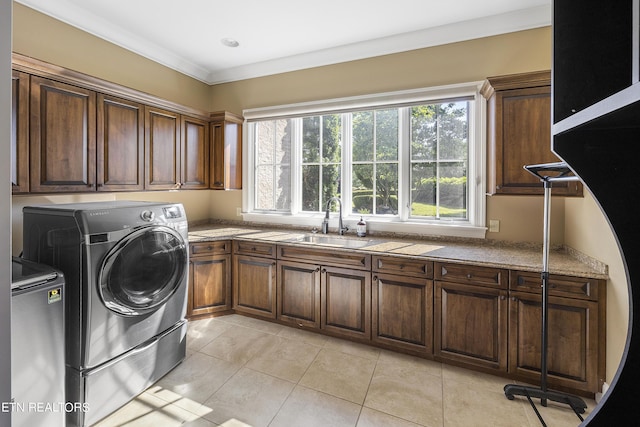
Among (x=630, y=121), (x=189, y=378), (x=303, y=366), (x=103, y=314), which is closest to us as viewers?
(x=630, y=121)

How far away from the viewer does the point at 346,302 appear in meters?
2.74

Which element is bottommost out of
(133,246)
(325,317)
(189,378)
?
(189,378)

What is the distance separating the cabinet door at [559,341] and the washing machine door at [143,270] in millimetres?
2459

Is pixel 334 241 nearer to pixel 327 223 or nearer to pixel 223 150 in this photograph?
pixel 327 223

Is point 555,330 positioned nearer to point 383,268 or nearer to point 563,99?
point 383,268

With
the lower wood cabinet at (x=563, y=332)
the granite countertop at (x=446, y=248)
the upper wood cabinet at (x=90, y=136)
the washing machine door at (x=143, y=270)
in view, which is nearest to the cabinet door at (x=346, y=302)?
the granite countertop at (x=446, y=248)

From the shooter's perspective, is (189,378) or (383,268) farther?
(383,268)

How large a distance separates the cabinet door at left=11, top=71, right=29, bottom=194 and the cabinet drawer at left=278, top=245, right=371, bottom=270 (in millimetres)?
1922

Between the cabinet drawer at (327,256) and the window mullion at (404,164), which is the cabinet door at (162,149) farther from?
the window mullion at (404,164)

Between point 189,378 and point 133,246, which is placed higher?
point 133,246

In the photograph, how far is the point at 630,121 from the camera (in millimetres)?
356

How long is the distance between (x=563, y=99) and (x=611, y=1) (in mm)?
143

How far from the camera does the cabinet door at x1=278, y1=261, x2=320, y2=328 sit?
287 centimetres

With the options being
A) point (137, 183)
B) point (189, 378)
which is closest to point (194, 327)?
point (189, 378)
